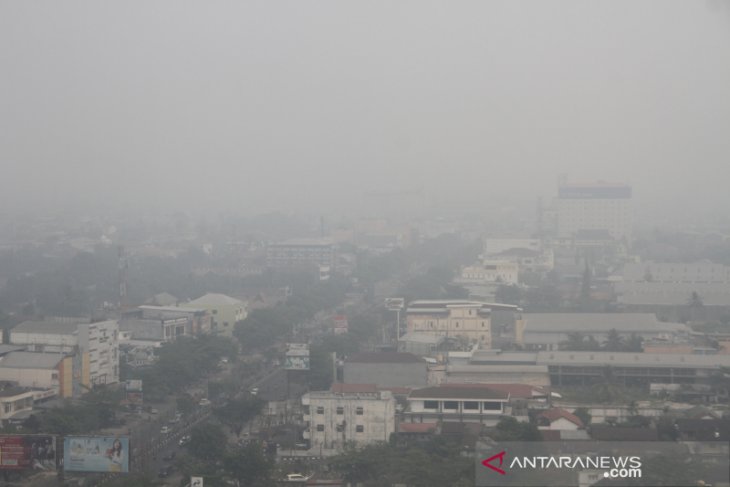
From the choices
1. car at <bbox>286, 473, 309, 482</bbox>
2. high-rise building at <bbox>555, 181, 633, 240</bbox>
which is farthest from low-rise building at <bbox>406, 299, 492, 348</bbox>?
high-rise building at <bbox>555, 181, 633, 240</bbox>

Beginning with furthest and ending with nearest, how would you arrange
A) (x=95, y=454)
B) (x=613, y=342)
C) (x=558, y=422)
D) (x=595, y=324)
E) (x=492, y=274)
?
(x=492, y=274), (x=595, y=324), (x=613, y=342), (x=558, y=422), (x=95, y=454)

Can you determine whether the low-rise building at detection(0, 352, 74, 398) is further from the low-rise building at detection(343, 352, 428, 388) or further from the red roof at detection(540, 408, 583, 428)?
the red roof at detection(540, 408, 583, 428)

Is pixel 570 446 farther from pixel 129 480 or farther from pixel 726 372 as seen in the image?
pixel 726 372

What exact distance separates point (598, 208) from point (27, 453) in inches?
783

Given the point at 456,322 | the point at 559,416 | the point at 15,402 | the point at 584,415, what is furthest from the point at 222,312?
the point at 559,416

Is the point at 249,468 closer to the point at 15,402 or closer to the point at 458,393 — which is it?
the point at 458,393

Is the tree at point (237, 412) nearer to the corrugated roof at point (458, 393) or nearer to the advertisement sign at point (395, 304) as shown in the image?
the corrugated roof at point (458, 393)

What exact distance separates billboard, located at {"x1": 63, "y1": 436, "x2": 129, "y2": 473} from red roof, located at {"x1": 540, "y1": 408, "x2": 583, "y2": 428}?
2.26 meters

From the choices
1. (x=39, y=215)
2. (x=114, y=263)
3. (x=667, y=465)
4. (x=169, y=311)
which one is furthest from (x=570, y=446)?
(x=39, y=215)

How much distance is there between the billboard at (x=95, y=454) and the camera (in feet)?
17.6

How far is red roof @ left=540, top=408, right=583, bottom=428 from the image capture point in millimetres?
5824

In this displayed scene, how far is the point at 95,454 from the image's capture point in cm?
537

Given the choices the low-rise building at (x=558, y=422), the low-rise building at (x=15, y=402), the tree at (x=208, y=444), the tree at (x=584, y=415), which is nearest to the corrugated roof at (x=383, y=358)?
the tree at (x=584, y=415)

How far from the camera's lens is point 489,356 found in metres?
8.42
